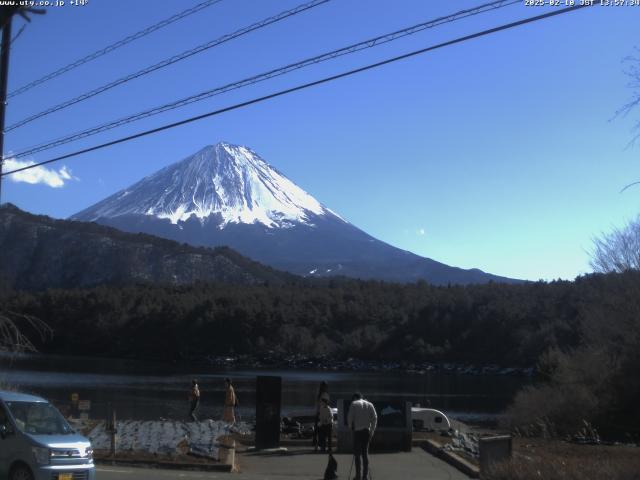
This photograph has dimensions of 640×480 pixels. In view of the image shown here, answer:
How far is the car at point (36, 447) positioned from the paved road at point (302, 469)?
2013 mm

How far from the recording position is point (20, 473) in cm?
1148

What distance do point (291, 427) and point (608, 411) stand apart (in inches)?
603

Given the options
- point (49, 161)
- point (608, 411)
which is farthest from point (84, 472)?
point (608, 411)

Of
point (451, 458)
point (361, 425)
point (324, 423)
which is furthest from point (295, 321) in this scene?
point (361, 425)

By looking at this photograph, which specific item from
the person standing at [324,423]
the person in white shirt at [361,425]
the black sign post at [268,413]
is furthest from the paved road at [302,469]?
the person in white shirt at [361,425]

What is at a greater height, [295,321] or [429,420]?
[295,321]

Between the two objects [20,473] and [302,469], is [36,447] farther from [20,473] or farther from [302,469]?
[302,469]

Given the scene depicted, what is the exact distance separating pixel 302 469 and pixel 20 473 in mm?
5863

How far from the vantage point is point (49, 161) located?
51.9ft

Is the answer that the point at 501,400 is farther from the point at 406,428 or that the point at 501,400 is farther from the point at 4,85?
the point at 4,85

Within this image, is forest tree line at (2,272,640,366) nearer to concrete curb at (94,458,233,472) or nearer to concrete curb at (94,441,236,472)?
concrete curb at (94,441,236,472)

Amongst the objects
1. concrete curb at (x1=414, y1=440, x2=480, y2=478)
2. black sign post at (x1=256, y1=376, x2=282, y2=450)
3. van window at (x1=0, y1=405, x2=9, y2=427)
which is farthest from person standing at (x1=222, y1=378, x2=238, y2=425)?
van window at (x1=0, y1=405, x2=9, y2=427)

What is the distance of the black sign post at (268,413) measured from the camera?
18.4 meters

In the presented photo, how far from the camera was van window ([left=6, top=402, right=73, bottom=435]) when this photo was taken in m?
12.1
